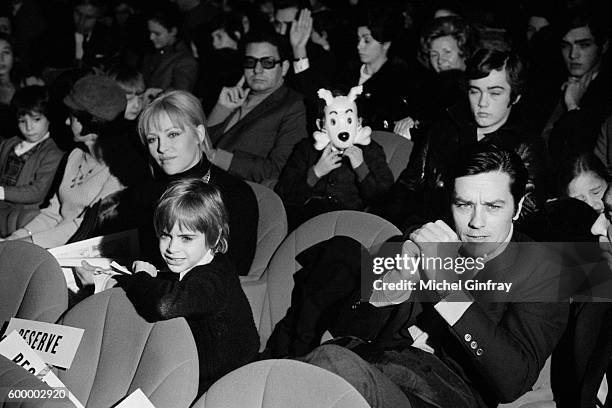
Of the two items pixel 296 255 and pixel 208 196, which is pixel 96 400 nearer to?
pixel 208 196

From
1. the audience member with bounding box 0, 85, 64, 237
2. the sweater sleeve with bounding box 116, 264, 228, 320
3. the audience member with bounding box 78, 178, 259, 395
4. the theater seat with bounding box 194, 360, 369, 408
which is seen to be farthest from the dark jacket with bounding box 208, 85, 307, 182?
the theater seat with bounding box 194, 360, 369, 408

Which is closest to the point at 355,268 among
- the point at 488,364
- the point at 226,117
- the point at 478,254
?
the point at 478,254

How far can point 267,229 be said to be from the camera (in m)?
3.05

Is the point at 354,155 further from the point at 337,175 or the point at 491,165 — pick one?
the point at 491,165

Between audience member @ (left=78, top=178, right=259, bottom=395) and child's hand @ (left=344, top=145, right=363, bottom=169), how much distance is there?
89 cm

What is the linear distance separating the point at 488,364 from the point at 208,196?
95 cm

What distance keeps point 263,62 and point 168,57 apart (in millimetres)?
1601

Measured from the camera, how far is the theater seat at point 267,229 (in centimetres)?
296

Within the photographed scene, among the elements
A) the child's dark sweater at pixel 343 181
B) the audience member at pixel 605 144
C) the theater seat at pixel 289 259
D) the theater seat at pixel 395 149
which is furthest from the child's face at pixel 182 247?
the audience member at pixel 605 144

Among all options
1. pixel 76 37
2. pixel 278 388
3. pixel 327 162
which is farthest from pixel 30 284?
pixel 76 37

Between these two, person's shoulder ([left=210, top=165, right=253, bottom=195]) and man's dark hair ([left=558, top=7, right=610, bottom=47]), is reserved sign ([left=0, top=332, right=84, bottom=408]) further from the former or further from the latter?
man's dark hair ([left=558, top=7, right=610, bottom=47])

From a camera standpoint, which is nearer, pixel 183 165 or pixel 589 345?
pixel 589 345

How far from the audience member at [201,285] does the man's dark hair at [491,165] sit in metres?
0.69

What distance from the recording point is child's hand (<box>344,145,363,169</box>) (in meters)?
3.34
